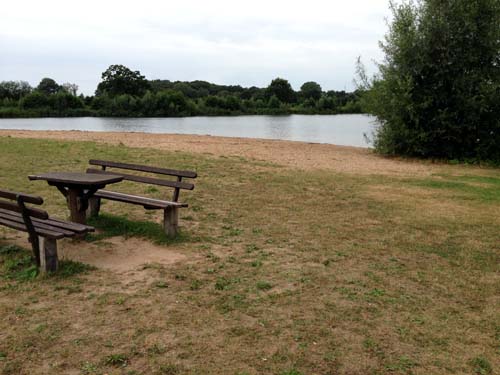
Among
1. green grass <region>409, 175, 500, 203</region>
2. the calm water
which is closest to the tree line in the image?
the calm water

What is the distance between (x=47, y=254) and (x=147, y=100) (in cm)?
7301

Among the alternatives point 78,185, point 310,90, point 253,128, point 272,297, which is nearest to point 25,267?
point 78,185

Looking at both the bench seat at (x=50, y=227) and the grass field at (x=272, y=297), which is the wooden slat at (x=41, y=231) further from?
the grass field at (x=272, y=297)

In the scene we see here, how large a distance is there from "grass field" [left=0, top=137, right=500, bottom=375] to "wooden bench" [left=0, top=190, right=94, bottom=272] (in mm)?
178

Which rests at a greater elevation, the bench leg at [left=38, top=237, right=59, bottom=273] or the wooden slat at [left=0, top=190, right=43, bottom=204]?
the wooden slat at [left=0, top=190, right=43, bottom=204]

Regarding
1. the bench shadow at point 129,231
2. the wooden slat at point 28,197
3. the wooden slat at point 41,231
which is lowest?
the bench shadow at point 129,231

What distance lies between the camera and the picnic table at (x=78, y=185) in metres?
5.37

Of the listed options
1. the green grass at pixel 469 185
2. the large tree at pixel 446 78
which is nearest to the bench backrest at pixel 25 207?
the green grass at pixel 469 185

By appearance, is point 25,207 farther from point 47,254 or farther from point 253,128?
point 253,128

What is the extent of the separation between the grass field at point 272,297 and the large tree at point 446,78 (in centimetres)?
871

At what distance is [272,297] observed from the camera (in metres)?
4.25

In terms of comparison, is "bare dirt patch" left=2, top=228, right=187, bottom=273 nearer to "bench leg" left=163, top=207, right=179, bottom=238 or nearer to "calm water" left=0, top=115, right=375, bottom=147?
"bench leg" left=163, top=207, right=179, bottom=238

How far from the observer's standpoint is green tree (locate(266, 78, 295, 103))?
3649 inches


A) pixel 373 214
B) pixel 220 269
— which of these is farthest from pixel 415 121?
pixel 220 269
